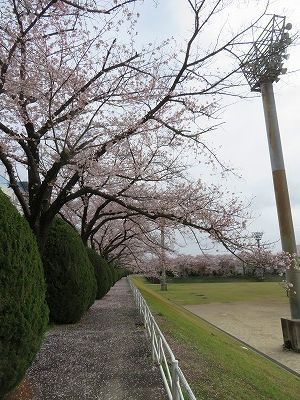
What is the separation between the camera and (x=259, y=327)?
19.5 metres

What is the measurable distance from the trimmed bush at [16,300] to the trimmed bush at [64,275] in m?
5.54

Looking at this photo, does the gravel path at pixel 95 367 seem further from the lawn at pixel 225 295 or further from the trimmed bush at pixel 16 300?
the lawn at pixel 225 295

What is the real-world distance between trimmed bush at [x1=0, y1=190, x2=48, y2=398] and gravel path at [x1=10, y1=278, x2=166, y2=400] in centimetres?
117

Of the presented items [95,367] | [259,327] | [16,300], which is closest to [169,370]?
[16,300]

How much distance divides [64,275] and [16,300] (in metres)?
6.20

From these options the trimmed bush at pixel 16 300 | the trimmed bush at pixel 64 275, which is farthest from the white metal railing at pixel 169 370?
the trimmed bush at pixel 64 275

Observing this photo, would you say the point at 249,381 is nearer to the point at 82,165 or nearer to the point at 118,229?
the point at 82,165

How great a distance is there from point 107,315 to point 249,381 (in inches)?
299

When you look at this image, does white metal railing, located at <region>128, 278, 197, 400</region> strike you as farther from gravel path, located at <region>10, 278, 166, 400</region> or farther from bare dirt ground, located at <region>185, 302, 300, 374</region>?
bare dirt ground, located at <region>185, 302, 300, 374</region>

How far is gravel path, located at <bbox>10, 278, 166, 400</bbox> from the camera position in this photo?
5430 mm

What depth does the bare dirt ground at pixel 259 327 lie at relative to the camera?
13.7 metres

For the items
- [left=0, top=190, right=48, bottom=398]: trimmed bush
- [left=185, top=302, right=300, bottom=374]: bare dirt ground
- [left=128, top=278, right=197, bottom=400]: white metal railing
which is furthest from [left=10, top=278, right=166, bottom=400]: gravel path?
[left=185, top=302, right=300, bottom=374]: bare dirt ground

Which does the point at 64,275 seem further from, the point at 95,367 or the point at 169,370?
the point at 169,370

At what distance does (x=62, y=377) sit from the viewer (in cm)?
619
